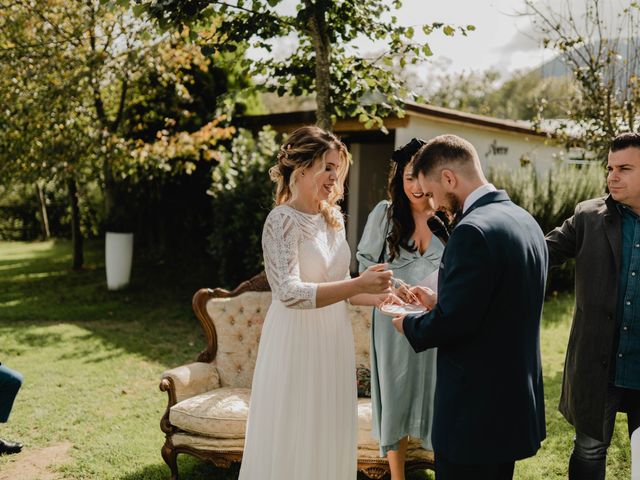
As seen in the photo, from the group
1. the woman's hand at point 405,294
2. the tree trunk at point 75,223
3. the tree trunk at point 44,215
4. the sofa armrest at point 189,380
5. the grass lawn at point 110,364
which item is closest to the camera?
the woman's hand at point 405,294

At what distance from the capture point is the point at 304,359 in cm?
287

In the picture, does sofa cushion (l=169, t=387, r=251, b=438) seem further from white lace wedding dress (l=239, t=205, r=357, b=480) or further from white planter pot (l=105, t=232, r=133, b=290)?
white planter pot (l=105, t=232, r=133, b=290)

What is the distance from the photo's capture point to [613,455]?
4543 mm

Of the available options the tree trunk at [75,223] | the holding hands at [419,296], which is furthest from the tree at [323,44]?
the tree trunk at [75,223]

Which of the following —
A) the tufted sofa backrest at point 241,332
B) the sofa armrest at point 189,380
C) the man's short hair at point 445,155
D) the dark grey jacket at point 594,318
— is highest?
the man's short hair at point 445,155

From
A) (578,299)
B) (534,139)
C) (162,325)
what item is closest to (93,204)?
(162,325)

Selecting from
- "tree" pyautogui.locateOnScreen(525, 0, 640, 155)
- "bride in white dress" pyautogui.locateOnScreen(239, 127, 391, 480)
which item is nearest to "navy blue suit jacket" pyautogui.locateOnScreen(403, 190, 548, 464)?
"bride in white dress" pyautogui.locateOnScreen(239, 127, 391, 480)

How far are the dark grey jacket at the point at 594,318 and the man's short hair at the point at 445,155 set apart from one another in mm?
1159

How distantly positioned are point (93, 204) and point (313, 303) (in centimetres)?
1795

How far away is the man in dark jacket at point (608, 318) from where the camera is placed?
2881 millimetres

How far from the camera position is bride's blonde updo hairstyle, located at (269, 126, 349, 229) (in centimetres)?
285

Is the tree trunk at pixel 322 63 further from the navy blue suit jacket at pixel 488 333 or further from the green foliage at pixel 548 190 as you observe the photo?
the green foliage at pixel 548 190

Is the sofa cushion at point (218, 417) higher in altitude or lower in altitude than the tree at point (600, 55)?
lower

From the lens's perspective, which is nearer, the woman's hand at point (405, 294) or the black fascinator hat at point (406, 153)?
the woman's hand at point (405, 294)
